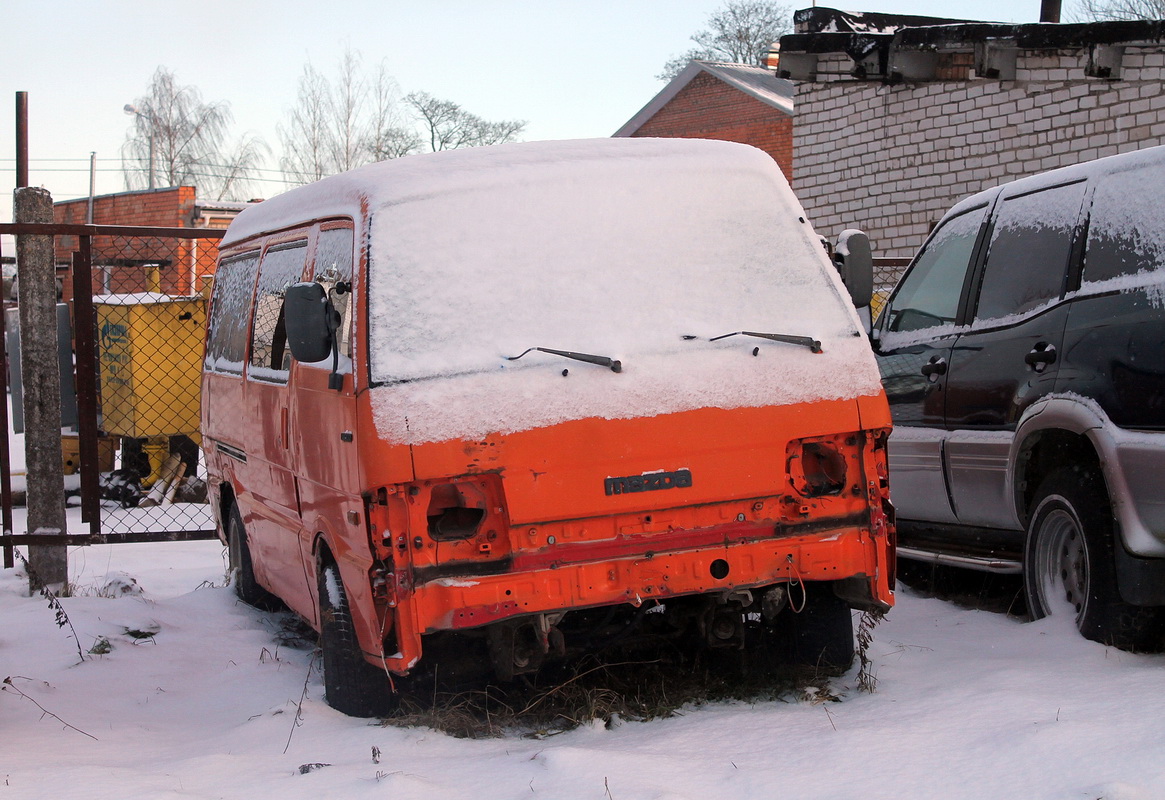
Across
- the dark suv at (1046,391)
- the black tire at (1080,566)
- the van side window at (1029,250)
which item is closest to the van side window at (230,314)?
the dark suv at (1046,391)

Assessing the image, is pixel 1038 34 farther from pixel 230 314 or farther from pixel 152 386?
pixel 152 386

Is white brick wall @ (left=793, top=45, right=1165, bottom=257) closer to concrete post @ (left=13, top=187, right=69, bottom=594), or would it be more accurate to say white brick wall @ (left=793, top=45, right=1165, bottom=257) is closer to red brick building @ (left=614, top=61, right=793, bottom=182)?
concrete post @ (left=13, top=187, right=69, bottom=594)

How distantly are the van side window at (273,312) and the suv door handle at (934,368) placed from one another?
304cm

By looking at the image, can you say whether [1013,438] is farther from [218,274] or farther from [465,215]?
[218,274]

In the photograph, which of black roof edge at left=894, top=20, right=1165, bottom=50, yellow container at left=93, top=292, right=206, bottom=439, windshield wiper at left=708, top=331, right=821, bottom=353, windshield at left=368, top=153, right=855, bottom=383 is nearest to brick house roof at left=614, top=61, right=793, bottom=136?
black roof edge at left=894, top=20, right=1165, bottom=50

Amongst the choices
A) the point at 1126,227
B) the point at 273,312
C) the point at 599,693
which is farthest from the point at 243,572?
the point at 1126,227

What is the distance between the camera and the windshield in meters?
4.38

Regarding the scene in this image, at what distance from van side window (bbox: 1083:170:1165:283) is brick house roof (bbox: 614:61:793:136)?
2914 cm

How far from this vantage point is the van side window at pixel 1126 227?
4.84 m

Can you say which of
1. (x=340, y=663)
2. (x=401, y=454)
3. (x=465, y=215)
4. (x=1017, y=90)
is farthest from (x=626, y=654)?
(x=1017, y=90)

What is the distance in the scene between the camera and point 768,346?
446 cm

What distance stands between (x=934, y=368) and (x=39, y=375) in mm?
5093

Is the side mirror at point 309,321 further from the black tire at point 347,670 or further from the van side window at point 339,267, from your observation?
the black tire at point 347,670

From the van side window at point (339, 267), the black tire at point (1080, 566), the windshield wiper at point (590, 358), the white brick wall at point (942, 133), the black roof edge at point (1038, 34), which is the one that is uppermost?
the black roof edge at point (1038, 34)
